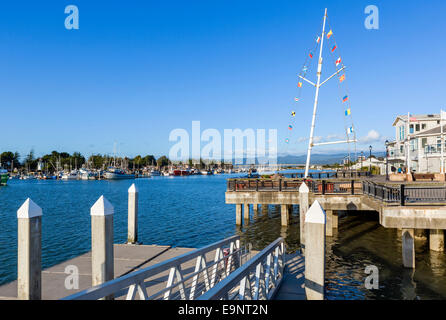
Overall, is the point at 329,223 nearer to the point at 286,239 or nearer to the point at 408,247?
the point at 286,239

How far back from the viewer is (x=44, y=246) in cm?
2044

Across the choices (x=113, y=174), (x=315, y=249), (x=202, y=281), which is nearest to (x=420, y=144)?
(x=315, y=249)

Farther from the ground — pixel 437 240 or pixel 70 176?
pixel 437 240

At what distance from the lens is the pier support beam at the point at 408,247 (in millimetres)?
13352

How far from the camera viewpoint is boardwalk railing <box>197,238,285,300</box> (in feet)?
15.1

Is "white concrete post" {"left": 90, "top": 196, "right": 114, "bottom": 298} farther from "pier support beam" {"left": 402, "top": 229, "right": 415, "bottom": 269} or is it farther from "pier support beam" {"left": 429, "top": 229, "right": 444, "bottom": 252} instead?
"pier support beam" {"left": 429, "top": 229, "right": 444, "bottom": 252}

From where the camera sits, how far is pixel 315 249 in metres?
6.80

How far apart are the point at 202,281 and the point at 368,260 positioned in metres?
12.0

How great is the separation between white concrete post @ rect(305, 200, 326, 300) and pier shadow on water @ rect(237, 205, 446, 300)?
548 cm

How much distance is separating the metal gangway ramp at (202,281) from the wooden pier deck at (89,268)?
519 millimetres

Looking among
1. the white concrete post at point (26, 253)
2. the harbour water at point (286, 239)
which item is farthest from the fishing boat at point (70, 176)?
the white concrete post at point (26, 253)

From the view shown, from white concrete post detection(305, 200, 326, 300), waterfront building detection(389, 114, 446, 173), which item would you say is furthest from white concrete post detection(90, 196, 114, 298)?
waterfront building detection(389, 114, 446, 173)
